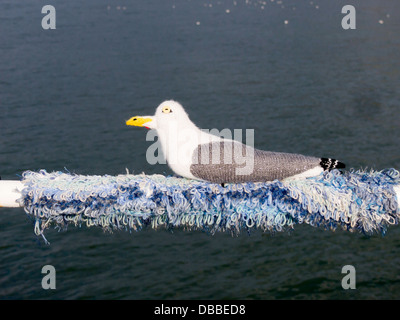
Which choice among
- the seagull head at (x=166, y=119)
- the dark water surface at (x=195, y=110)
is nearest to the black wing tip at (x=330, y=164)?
the seagull head at (x=166, y=119)

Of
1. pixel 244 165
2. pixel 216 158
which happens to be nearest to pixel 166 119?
pixel 216 158

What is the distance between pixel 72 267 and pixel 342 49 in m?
9.71

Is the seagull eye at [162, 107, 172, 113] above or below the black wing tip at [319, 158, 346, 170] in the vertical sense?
above

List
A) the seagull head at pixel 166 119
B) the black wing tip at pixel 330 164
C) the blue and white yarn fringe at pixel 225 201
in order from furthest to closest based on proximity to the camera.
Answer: the seagull head at pixel 166 119
the black wing tip at pixel 330 164
the blue and white yarn fringe at pixel 225 201

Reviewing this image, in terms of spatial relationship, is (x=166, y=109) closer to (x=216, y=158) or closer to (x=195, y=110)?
(x=216, y=158)

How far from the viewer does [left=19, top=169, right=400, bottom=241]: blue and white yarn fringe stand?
2420mm

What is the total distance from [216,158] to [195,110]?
292 inches

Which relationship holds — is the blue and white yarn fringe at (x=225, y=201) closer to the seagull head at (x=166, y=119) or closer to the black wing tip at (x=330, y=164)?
the black wing tip at (x=330, y=164)

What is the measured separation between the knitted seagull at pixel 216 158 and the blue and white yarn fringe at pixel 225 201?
0.06 meters

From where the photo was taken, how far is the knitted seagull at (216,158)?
2.55 metres

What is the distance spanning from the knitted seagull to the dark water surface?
822 mm

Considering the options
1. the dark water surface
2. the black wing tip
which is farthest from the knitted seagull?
the dark water surface

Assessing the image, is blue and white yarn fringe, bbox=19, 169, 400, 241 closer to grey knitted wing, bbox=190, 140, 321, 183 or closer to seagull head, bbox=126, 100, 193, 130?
grey knitted wing, bbox=190, 140, 321, 183
